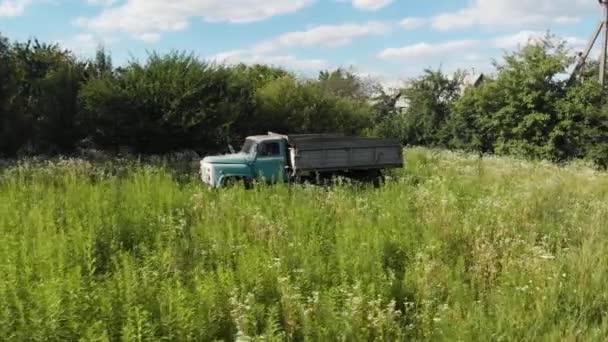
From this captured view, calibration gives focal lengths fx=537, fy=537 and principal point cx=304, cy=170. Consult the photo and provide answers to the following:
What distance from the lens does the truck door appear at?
43.9 feet

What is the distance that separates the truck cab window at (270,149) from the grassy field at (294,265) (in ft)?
11.4

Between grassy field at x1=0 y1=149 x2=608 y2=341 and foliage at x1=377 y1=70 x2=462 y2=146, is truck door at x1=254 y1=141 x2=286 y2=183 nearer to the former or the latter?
grassy field at x1=0 y1=149 x2=608 y2=341

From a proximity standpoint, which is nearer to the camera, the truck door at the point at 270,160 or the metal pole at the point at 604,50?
the truck door at the point at 270,160

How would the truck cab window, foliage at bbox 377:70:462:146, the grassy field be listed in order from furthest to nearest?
foliage at bbox 377:70:462:146, the truck cab window, the grassy field

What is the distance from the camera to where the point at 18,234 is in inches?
259

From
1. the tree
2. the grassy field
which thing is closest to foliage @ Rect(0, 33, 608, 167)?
the tree

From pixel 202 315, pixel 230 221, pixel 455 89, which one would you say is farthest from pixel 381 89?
pixel 202 315

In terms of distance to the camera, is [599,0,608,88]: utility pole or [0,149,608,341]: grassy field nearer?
[0,149,608,341]: grassy field

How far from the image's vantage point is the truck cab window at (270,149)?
1355 centimetres

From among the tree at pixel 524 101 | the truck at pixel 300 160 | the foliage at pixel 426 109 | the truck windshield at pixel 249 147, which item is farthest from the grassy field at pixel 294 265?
the foliage at pixel 426 109

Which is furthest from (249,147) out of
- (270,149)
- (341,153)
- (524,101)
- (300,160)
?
(524,101)

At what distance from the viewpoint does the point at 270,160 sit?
13516mm

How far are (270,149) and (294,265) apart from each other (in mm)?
7575

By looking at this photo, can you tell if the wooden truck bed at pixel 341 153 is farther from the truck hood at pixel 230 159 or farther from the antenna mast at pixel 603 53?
the antenna mast at pixel 603 53
